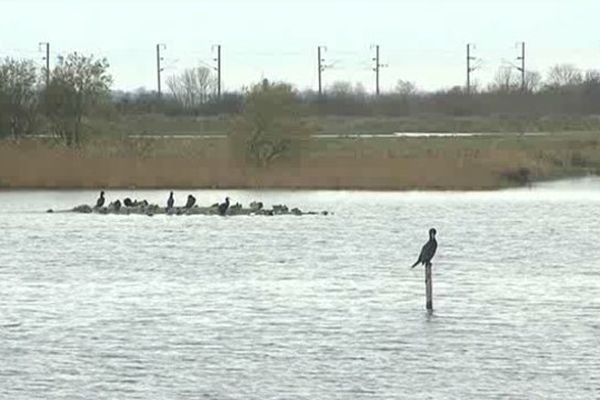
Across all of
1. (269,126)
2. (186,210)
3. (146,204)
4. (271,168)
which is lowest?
(186,210)

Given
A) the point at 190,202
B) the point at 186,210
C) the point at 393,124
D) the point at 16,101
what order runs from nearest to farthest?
1. the point at 186,210
2. the point at 190,202
3. the point at 16,101
4. the point at 393,124

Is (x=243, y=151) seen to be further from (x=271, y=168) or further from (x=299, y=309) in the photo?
(x=299, y=309)

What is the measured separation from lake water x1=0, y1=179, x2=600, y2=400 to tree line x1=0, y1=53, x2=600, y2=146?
1899 centimetres

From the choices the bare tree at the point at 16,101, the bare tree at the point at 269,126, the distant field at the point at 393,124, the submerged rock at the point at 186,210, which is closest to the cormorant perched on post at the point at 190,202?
the submerged rock at the point at 186,210

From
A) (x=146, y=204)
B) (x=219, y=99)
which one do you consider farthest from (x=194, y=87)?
(x=146, y=204)

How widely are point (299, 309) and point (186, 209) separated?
24.0 m

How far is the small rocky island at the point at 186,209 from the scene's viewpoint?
50906mm

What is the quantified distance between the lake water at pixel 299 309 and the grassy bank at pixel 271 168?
11530 millimetres

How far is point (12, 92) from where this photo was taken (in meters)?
70.3

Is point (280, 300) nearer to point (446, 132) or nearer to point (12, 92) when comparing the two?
point (12, 92)

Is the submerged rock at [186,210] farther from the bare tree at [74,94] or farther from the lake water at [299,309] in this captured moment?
the bare tree at [74,94]

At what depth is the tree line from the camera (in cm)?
6962

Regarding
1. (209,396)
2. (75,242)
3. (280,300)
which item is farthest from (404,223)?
(209,396)

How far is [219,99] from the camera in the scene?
122 metres
